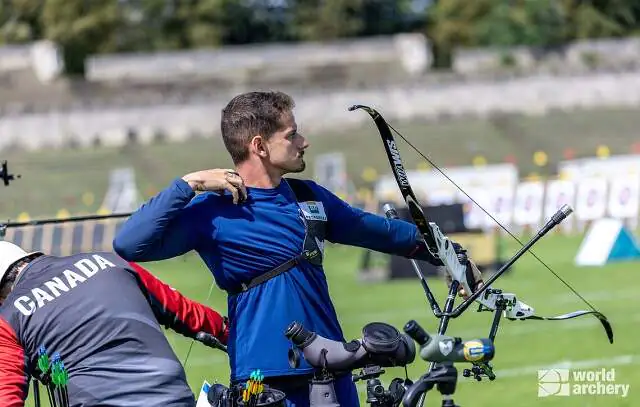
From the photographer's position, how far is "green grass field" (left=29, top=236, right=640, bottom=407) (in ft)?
38.5

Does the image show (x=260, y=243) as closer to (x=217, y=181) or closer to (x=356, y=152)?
(x=217, y=181)

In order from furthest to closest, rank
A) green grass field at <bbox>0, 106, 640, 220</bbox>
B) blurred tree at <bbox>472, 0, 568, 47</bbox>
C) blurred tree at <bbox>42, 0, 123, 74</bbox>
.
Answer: blurred tree at <bbox>42, 0, 123, 74</bbox>, blurred tree at <bbox>472, 0, 568, 47</bbox>, green grass field at <bbox>0, 106, 640, 220</bbox>

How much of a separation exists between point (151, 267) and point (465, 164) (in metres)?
20.4

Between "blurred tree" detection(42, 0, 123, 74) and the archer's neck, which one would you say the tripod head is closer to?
the archer's neck

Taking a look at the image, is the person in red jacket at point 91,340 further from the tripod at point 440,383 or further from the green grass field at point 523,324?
the green grass field at point 523,324

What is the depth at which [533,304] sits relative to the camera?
1805cm

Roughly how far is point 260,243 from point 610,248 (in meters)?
19.1

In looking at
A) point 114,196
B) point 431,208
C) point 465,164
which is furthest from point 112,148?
point 431,208

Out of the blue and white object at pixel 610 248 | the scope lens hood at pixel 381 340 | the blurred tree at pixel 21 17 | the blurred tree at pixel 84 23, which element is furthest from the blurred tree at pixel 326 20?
the scope lens hood at pixel 381 340

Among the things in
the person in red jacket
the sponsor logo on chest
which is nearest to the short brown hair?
the sponsor logo on chest

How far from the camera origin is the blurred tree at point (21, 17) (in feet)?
282

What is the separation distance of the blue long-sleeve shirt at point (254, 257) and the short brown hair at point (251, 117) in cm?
24

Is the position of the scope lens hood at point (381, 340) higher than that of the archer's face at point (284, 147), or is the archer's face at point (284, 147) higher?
the archer's face at point (284, 147)

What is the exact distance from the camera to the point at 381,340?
516 cm
